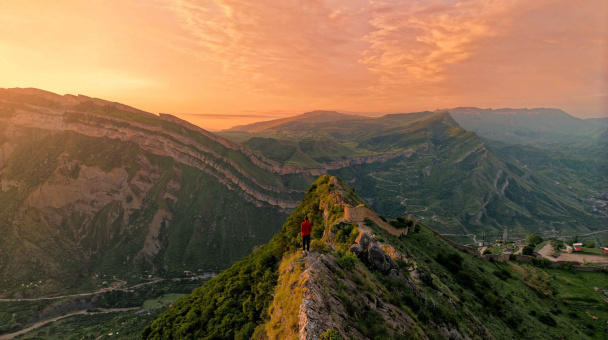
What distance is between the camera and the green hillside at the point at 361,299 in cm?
1814

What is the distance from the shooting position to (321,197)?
5028 cm

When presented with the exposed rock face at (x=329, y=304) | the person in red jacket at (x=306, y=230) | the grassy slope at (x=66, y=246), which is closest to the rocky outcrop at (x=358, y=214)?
the exposed rock face at (x=329, y=304)

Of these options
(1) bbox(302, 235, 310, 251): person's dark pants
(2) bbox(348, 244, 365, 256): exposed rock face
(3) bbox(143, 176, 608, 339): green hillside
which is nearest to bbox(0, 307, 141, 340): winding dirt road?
(3) bbox(143, 176, 608, 339): green hillside

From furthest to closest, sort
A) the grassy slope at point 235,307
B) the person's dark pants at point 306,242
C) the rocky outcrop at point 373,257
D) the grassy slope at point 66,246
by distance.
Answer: the grassy slope at point 66,246 → the rocky outcrop at point 373,257 → the grassy slope at point 235,307 → the person's dark pants at point 306,242

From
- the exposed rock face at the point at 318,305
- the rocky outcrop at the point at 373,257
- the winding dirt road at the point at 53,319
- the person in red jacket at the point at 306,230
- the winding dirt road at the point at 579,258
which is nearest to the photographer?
the exposed rock face at the point at 318,305

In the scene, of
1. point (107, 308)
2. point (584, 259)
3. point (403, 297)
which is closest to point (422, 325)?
point (403, 297)

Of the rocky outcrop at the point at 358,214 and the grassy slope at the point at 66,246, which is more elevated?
the rocky outcrop at the point at 358,214

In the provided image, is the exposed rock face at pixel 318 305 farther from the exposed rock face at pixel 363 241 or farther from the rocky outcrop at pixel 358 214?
the rocky outcrop at pixel 358 214

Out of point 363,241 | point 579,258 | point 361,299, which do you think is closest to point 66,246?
point 363,241

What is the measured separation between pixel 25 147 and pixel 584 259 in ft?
1046

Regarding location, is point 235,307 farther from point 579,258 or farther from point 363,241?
point 579,258

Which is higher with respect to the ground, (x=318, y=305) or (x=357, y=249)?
(x=318, y=305)

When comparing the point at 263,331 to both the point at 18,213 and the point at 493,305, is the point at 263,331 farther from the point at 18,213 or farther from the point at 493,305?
the point at 18,213

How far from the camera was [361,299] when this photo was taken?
790 inches
